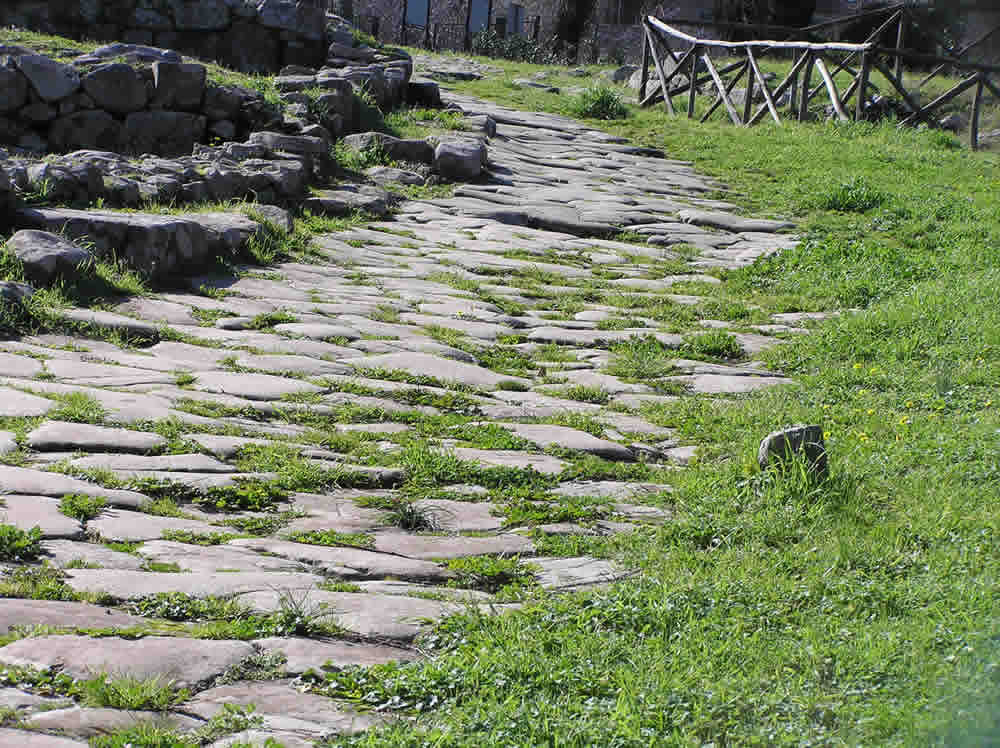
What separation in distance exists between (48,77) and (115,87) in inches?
22.2

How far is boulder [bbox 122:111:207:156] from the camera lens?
966 cm

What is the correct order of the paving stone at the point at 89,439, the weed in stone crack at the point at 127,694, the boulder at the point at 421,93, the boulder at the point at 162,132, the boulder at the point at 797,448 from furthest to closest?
the boulder at the point at 421,93 < the boulder at the point at 162,132 < the paving stone at the point at 89,439 < the boulder at the point at 797,448 < the weed in stone crack at the point at 127,694

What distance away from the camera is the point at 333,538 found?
3.37 metres

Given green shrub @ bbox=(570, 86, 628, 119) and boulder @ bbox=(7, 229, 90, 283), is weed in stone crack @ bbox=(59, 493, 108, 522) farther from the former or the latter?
green shrub @ bbox=(570, 86, 628, 119)

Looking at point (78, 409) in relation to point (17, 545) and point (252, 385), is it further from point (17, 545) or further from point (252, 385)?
point (17, 545)

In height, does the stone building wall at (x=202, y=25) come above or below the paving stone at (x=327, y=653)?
above

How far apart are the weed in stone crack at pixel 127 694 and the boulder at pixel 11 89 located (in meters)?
7.92

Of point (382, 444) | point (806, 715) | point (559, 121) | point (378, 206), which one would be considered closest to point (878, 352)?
point (382, 444)

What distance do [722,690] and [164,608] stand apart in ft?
4.79

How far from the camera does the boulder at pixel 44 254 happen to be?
562cm

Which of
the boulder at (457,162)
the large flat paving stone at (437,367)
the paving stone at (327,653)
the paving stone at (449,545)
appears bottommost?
the paving stone at (327,653)

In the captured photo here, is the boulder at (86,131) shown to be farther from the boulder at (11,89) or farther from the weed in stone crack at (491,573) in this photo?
the weed in stone crack at (491,573)

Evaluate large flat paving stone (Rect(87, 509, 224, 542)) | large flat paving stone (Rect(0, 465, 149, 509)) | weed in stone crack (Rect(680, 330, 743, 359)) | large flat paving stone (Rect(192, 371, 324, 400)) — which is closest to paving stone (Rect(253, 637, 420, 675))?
large flat paving stone (Rect(87, 509, 224, 542))

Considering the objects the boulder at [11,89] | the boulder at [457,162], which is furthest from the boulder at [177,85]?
the boulder at [457,162]
